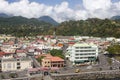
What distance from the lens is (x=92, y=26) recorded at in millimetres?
109938

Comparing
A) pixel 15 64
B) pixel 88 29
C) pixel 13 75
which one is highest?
pixel 88 29

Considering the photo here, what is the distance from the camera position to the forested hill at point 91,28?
97.8 metres

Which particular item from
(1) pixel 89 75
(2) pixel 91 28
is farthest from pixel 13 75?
(2) pixel 91 28

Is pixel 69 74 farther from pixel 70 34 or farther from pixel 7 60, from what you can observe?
pixel 70 34

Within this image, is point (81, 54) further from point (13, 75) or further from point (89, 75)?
point (13, 75)

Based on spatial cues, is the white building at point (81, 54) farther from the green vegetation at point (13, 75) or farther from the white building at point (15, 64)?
the green vegetation at point (13, 75)

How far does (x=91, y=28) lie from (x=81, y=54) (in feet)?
185

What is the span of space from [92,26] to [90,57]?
189 feet

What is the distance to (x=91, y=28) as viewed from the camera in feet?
355

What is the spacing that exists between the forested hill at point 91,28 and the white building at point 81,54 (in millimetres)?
42722

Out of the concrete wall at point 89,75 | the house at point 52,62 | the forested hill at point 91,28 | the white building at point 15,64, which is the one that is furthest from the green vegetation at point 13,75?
the forested hill at point 91,28

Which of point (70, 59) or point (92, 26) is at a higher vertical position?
point (92, 26)

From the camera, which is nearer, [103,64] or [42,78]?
[42,78]

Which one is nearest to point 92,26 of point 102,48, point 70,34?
point 70,34
